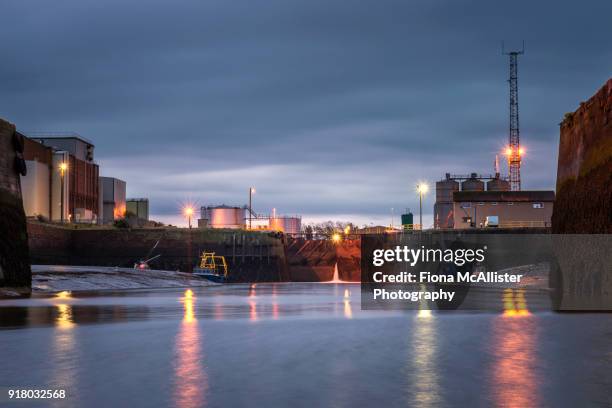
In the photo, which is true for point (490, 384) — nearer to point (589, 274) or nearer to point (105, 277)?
point (589, 274)

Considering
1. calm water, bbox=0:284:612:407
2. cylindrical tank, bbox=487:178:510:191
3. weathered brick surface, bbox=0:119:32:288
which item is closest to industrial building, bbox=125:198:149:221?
cylindrical tank, bbox=487:178:510:191

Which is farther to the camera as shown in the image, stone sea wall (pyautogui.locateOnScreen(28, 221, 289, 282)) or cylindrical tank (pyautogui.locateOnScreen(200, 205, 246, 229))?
cylindrical tank (pyautogui.locateOnScreen(200, 205, 246, 229))

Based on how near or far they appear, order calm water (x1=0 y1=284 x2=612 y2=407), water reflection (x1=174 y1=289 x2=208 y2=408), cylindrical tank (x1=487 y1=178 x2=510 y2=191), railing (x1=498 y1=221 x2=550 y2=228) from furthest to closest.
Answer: cylindrical tank (x1=487 y1=178 x2=510 y2=191) → railing (x1=498 y1=221 x2=550 y2=228) → calm water (x1=0 y1=284 x2=612 y2=407) → water reflection (x1=174 y1=289 x2=208 y2=408)

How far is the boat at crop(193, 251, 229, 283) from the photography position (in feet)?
333

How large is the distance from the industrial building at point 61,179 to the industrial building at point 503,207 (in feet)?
191

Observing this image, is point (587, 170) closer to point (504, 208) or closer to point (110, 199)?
point (504, 208)

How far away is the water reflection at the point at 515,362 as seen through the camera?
13.8 metres

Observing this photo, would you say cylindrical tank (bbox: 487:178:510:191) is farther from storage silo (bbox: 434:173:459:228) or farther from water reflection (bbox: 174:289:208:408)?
water reflection (bbox: 174:289:208:408)

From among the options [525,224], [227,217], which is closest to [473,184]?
[525,224]

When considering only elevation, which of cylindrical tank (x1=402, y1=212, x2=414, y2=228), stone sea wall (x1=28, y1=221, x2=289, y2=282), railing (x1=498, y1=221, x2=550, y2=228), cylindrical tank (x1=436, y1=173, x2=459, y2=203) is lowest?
stone sea wall (x1=28, y1=221, x2=289, y2=282)

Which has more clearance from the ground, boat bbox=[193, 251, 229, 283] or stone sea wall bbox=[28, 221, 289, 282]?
stone sea wall bbox=[28, 221, 289, 282]

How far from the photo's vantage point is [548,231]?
305ft

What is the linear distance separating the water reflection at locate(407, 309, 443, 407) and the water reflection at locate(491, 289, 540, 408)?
110 cm

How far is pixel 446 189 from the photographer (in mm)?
159625
